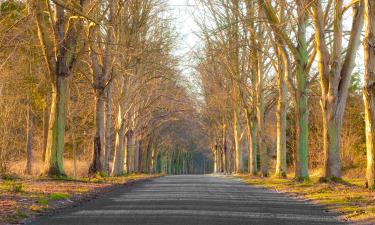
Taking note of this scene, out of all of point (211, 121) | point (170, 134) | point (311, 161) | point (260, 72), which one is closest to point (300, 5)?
point (260, 72)

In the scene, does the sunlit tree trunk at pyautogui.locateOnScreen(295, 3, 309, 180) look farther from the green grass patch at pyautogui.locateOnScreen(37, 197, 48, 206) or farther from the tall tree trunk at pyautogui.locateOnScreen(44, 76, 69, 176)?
the green grass patch at pyautogui.locateOnScreen(37, 197, 48, 206)

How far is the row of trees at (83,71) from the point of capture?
2539 cm

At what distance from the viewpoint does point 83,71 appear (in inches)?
1407

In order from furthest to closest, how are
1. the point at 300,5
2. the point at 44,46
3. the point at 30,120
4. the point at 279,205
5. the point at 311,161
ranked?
the point at 311,161, the point at 30,120, the point at 44,46, the point at 300,5, the point at 279,205

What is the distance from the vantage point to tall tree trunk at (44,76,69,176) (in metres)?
25.3

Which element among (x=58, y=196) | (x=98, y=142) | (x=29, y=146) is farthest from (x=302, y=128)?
(x=29, y=146)

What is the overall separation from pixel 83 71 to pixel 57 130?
1057 centimetres

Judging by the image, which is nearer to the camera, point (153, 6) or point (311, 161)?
point (153, 6)

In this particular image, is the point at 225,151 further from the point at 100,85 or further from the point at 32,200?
the point at 32,200

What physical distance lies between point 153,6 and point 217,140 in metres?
41.5

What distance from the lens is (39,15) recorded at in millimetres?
25500

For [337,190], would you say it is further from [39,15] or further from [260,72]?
[260,72]

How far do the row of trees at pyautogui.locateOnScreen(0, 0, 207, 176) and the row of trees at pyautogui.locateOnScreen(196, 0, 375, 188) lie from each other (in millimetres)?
3647

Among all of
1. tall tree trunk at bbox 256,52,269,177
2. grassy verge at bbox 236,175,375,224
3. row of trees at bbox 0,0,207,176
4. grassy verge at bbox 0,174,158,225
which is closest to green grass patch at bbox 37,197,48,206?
grassy verge at bbox 0,174,158,225
